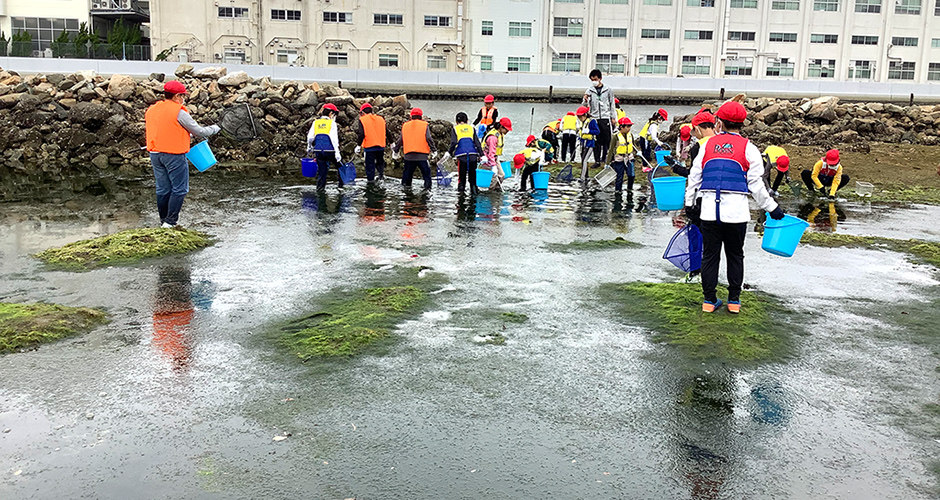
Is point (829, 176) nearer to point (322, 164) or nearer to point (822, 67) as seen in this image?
point (322, 164)

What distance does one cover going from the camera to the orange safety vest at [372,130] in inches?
657

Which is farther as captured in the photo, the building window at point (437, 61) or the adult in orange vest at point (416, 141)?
the building window at point (437, 61)

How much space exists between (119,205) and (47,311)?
7.61 meters

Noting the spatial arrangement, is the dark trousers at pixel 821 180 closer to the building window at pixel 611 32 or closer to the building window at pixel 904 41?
the building window at pixel 611 32

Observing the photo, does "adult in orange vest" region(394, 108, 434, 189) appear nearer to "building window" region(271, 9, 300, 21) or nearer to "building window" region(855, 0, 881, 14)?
"building window" region(271, 9, 300, 21)

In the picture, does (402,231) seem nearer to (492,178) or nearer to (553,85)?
(492,178)

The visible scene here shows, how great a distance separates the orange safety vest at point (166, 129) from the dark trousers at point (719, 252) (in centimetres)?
665

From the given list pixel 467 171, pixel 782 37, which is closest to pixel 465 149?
pixel 467 171

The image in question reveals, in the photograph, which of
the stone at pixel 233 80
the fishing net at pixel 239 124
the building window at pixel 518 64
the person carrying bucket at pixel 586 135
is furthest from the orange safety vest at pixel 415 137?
the building window at pixel 518 64

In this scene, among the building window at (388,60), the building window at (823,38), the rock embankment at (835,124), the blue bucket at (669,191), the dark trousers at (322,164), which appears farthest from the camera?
the building window at (823,38)

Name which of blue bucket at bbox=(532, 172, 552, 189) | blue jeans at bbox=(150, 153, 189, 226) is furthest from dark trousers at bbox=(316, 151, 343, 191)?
blue jeans at bbox=(150, 153, 189, 226)

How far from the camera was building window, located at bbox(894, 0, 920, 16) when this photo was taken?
76.8 meters

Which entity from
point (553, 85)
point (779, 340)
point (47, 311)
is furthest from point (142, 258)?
point (553, 85)

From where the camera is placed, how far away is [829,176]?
16.8 m
